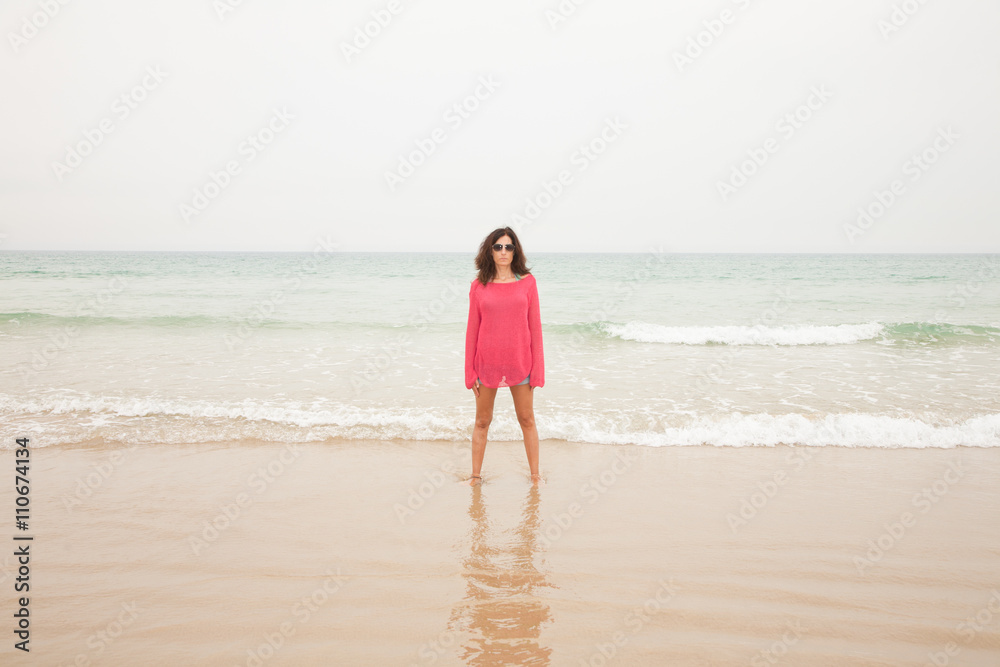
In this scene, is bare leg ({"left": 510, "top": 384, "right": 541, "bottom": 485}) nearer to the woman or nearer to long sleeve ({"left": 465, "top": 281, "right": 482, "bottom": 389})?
the woman

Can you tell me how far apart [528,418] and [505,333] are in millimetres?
801

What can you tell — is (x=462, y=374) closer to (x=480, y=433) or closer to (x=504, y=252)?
(x=480, y=433)

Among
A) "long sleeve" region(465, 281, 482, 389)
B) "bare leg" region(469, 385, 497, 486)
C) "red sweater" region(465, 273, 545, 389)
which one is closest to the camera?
"red sweater" region(465, 273, 545, 389)

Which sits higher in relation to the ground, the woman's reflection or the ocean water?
the ocean water

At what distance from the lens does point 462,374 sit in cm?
898

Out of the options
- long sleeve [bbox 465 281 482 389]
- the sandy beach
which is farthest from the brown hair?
the sandy beach

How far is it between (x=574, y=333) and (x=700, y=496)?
31.7ft

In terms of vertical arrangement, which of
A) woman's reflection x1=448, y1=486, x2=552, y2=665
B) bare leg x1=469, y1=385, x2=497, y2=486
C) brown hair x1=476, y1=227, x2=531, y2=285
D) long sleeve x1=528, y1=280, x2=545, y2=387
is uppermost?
brown hair x1=476, y1=227, x2=531, y2=285

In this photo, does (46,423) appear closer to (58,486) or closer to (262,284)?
(58,486)

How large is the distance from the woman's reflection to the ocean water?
233cm

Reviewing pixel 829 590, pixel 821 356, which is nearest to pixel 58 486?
pixel 829 590

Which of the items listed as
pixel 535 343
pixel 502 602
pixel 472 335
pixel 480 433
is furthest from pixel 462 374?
pixel 502 602

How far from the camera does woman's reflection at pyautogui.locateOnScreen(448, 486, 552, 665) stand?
8.31 ft

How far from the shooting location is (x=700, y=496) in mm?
4438
